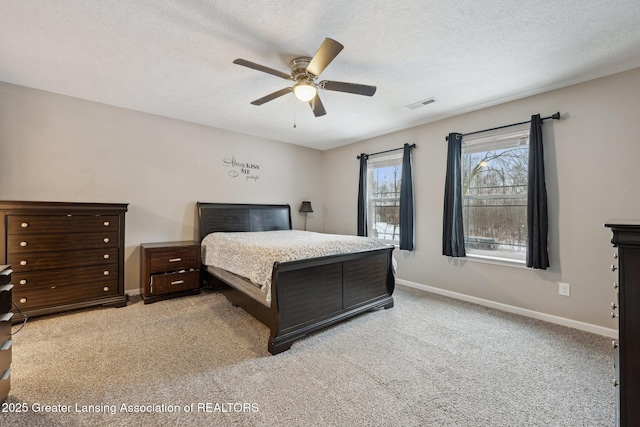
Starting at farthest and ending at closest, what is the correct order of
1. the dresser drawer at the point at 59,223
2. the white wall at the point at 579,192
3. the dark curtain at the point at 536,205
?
the dark curtain at the point at 536,205
the dresser drawer at the point at 59,223
the white wall at the point at 579,192

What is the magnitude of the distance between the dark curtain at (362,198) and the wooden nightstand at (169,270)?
2704 millimetres

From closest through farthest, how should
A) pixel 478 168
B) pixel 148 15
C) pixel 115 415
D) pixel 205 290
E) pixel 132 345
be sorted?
1. pixel 115 415
2. pixel 148 15
3. pixel 132 345
4. pixel 478 168
5. pixel 205 290

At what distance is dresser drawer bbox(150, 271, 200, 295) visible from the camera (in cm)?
339

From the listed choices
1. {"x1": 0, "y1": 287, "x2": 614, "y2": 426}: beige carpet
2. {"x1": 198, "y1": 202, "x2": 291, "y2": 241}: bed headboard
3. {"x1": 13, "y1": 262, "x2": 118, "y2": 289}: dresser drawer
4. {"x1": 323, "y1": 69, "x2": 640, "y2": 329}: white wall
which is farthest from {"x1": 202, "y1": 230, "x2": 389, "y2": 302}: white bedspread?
{"x1": 323, "y1": 69, "x2": 640, "y2": 329}: white wall

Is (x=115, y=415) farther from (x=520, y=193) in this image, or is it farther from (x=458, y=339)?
(x=520, y=193)

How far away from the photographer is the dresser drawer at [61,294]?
270 centimetres

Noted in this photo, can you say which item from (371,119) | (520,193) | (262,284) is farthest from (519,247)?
(262,284)

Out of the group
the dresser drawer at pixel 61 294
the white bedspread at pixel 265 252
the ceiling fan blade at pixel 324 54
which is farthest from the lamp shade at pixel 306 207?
the ceiling fan blade at pixel 324 54

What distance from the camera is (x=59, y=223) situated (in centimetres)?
287

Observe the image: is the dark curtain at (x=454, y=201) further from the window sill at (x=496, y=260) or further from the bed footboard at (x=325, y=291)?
the bed footboard at (x=325, y=291)

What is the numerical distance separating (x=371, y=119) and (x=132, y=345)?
3858 mm

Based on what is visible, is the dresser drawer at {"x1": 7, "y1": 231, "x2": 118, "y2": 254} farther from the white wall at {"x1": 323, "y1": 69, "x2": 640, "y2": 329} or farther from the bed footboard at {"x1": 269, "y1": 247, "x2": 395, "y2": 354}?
the white wall at {"x1": 323, "y1": 69, "x2": 640, "y2": 329}

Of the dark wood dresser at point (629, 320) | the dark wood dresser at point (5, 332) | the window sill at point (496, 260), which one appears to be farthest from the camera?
the window sill at point (496, 260)

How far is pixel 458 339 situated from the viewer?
2.52 meters
